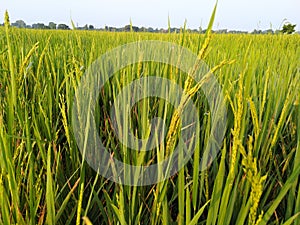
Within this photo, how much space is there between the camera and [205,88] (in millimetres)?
840

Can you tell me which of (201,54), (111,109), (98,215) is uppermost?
(201,54)

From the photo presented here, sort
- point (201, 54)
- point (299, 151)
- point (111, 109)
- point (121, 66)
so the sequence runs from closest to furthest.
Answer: point (201, 54), point (299, 151), point (111, 109), point (121, 66)

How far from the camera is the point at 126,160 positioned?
461 millimetres

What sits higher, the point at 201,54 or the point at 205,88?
the point at 201,54

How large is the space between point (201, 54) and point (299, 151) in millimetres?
219

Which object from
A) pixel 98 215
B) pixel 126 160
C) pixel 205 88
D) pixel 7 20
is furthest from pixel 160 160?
pixel 205 88

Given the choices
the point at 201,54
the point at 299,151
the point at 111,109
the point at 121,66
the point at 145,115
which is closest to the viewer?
the point at 201,54

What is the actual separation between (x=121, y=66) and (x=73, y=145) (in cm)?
39

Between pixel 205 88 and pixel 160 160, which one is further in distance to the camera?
pixel 205 88

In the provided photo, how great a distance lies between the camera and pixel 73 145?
23.0 inches

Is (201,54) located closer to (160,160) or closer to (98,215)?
(160,160)

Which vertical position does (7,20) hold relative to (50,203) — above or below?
above

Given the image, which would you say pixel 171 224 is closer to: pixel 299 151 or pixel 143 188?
pixel 143 188

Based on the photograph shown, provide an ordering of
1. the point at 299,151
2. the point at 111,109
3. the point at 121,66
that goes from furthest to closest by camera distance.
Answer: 1. the point at 121,66
2. the point at 111,109
3. the point at 299,151
